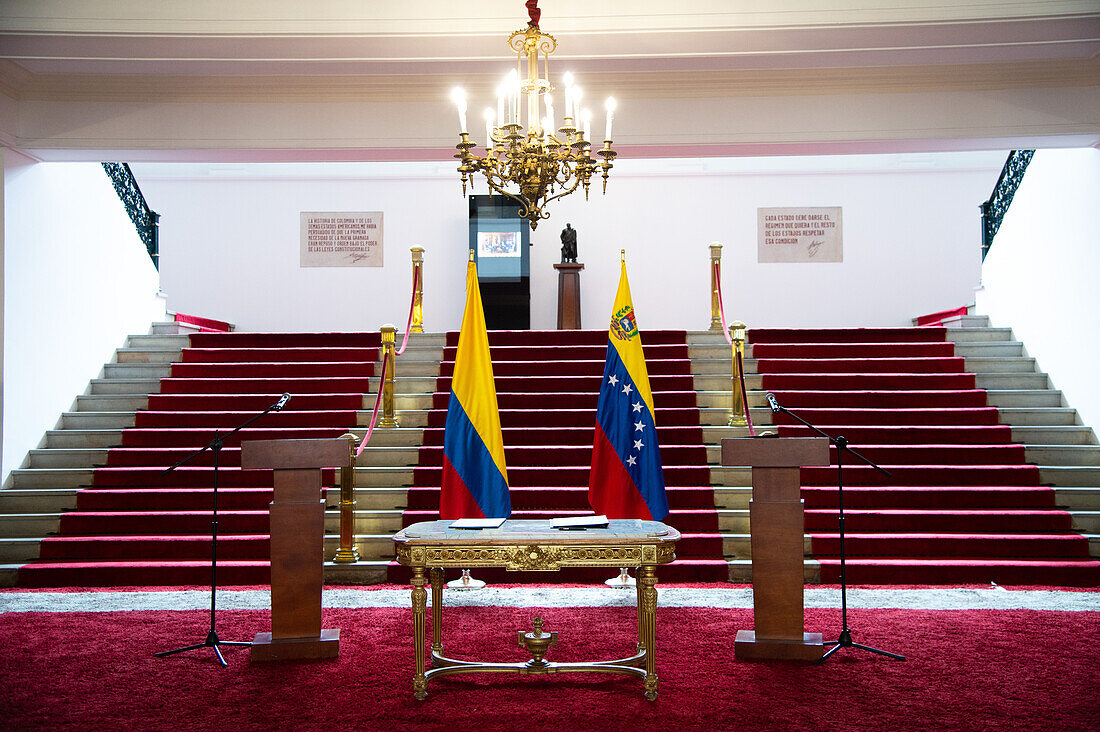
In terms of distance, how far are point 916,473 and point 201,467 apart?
5998mm

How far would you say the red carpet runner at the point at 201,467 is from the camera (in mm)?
6645

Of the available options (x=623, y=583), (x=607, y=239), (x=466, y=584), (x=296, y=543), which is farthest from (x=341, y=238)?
(x=296, y=543)

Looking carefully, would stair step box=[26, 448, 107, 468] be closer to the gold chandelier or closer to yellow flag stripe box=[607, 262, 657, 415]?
yellow flag stripe box=[607, 262, 657, 415]

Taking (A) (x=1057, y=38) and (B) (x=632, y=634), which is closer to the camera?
(B) (x=632, y=634)

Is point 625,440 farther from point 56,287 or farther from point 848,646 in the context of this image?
point 56,287

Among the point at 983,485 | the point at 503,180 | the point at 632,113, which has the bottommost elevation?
the point at 983,485

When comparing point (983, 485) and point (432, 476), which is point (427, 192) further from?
point (983, 485)

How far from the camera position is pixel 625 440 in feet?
20.1

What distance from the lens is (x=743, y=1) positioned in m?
6.71

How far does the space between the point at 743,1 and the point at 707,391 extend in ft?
11.7

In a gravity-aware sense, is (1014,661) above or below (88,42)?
below

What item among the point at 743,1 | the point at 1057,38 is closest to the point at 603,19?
the point at 743,1

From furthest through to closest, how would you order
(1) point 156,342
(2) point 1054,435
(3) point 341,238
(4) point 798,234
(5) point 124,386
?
(3) point 341,238 < (4) point 798,234 < (1) point 156,342 < (5) point 124,386 < (2) point 1054,435

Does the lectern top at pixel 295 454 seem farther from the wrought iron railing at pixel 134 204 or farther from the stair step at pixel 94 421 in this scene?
the wrought iron railing at pixel 134 204
